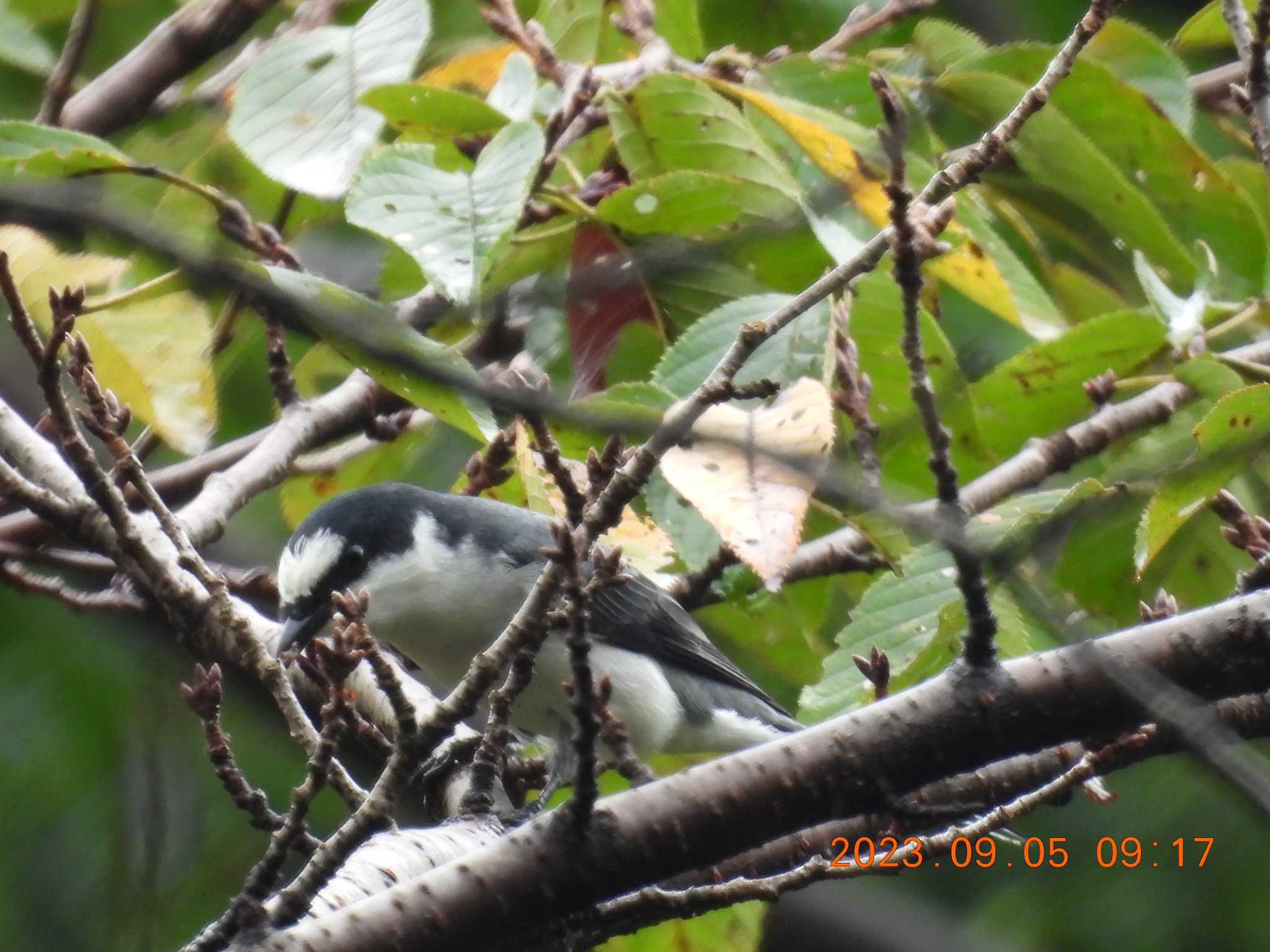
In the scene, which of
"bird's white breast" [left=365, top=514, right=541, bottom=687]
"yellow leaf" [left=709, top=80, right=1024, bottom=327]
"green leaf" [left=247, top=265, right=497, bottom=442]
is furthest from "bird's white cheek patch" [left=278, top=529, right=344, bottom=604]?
"yellow leaf" [left=709, top=80, right=1024, bottom=327]

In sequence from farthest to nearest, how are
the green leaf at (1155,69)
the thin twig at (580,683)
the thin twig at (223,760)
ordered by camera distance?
the green leaf at (1155,69) < the thin twig at (223,760) < the thin twig at (580,683)

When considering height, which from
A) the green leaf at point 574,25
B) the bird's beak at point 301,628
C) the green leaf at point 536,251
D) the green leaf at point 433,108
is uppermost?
the green leaf at point 574,25

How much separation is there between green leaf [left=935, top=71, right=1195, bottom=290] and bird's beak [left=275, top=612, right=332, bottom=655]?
1698 mm

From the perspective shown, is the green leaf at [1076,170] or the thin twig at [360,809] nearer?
the thin twig at [360,809]

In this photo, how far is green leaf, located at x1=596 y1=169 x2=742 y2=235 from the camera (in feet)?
8.86

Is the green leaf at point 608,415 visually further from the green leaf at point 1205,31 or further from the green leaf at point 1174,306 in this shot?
the green leaf at point 1205,31

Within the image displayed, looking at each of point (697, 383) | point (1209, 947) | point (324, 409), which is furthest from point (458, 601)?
point (1209, 947)

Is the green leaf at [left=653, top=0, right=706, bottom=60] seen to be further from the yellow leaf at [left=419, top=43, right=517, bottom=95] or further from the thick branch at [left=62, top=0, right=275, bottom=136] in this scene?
the thick branch at [left=62, top=0, right=275, bottom=136]

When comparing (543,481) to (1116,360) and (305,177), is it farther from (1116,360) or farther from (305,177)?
(1116,360)

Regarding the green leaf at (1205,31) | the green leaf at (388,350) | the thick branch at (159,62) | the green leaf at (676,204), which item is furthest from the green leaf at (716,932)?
the thick branch at (159,62)

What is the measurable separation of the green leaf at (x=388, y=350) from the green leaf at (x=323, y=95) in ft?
1.84

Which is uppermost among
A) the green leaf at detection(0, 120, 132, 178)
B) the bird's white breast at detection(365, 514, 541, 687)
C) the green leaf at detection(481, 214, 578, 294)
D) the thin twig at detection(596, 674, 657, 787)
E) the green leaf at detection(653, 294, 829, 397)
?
the green leaf at detection(0, 120, 132, 178)

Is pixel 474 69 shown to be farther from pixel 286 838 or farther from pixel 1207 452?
pixel 286 838
